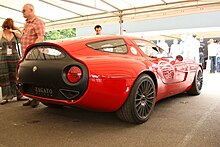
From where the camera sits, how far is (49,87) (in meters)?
2.23

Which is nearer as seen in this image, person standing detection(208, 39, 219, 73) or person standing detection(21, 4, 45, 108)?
person standing detection(21, 4, 45, 108)

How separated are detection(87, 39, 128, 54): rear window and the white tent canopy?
387 cm

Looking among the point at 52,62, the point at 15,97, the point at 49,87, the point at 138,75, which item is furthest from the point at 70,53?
the point at 15,97

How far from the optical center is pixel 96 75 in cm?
206

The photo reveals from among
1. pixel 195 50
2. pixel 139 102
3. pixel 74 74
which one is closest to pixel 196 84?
pixel 139 102

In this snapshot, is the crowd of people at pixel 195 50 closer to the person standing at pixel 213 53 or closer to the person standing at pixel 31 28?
the person standing at pixel 213 53

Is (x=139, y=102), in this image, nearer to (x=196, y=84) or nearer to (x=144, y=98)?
(x=144, y=98)

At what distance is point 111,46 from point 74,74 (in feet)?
2.14

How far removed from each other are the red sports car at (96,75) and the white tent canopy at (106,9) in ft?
12.5

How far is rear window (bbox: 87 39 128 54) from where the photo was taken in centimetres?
238

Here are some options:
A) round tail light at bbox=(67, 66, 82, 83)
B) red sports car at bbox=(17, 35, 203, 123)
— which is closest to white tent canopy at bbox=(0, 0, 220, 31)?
red sports car at bbox=(17, 35, 203, 123)

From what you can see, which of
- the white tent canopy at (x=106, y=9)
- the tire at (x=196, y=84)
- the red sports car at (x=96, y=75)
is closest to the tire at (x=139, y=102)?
the red sports car at (x=96, y=75)

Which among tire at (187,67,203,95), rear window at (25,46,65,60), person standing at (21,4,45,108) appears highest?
person standing at (21,4,45,108)

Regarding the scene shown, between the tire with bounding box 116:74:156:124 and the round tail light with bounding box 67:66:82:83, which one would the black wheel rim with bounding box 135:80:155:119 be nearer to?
the tire with bounding box 116:74:156:124
